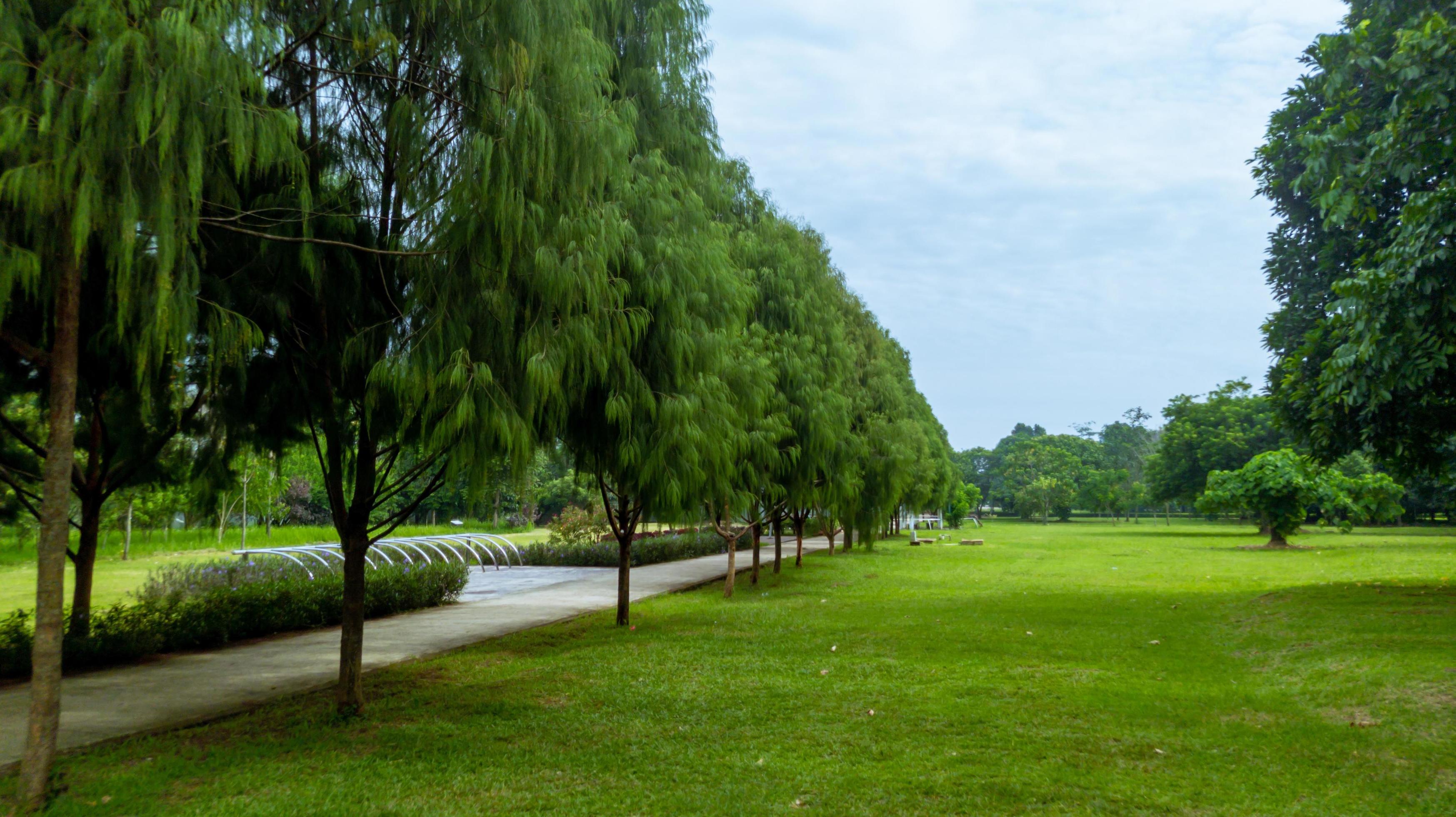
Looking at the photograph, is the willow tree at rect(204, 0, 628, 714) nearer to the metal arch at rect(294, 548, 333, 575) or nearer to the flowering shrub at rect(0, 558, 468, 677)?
the flowering shrub at rect(0, 558, 468, 677)

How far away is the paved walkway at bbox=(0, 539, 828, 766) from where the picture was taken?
673cm

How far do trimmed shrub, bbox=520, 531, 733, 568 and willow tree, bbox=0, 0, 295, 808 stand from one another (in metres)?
19.4

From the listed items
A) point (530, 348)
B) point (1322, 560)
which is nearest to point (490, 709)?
point (530, 348)

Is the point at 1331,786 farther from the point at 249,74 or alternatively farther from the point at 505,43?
the point at 249,74

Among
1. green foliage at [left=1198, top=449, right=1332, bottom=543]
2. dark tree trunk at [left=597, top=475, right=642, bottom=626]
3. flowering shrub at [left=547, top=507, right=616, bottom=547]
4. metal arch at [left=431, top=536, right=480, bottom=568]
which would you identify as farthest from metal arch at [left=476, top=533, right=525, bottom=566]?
green foliage at [left=1198, top=449, right=1332, bottom=543]

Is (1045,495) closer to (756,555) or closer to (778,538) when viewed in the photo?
(778,538)

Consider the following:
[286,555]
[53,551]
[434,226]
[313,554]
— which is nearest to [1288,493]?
[313,554]

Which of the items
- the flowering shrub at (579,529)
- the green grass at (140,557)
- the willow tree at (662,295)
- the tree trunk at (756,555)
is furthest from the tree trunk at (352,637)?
the flowering shrub at (579,529)

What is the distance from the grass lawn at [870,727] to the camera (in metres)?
5.11

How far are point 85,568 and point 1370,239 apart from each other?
16089 millimetres

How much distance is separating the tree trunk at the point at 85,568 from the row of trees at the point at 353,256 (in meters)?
0.05

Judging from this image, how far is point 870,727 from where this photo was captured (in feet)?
22.0

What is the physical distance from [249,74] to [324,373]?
2373 millimetres

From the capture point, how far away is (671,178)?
9930mm
